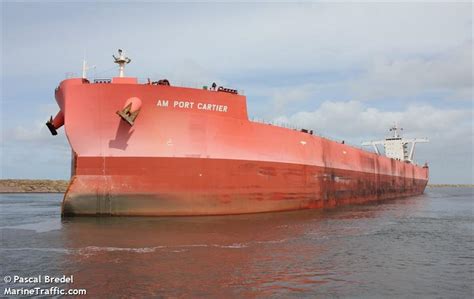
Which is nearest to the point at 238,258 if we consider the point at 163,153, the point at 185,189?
the point at 185,189

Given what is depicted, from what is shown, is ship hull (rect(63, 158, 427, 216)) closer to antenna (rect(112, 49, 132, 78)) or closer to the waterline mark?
antenna (rect(112, 49, 132, 78))

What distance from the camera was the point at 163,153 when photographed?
1421 centimetres

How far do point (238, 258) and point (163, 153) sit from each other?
6868mm

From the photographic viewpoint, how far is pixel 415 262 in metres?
8.23

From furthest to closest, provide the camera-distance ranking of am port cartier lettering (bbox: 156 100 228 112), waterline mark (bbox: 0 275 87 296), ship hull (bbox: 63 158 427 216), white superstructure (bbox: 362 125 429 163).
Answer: white superstructure (bbox: 362 125 429 163) < am port cartier lettering (bbox: 156 100 228 112) < ship hull (bbox: 63 158 427 216) < waterline mark (bbox: 0 275 87 296)

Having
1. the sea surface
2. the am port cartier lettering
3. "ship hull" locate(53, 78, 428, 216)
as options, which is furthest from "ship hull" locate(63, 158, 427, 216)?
the am port cartier lettering

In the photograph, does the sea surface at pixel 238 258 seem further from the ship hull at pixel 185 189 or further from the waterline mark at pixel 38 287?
the ship hull at pixel 185 189

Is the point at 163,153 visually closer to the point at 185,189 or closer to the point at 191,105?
the point at 185,189

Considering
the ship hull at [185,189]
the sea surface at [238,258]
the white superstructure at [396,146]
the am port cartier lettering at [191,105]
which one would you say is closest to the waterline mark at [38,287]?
the sea surface at [238,258]

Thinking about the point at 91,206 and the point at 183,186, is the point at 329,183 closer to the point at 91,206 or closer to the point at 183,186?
the point at 183,186

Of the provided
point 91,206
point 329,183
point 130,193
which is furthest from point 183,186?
point 329,183

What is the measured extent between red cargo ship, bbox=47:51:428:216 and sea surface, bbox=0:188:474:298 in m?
0.96

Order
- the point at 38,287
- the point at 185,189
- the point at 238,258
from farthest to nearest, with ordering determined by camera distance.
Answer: the point at 185,189 → the point at 238,258 → the point at 38,287

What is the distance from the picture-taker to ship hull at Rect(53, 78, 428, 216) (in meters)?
13.9
